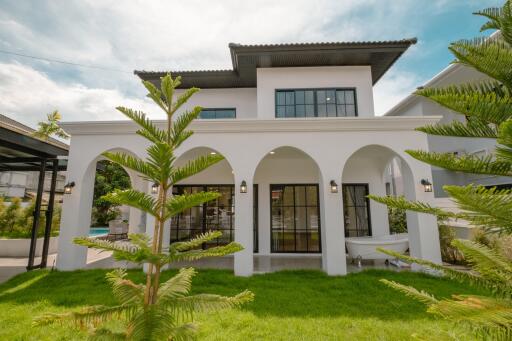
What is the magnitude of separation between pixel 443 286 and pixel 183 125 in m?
6.54

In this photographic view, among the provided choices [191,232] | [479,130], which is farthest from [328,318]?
[191,232]

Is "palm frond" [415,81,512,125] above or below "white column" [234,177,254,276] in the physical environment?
above

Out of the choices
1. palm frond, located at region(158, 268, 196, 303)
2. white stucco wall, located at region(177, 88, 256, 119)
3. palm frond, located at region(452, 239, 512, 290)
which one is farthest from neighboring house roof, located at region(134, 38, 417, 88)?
palm frond, located at region(452, 239, 512, 290)

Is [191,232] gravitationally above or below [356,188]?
below

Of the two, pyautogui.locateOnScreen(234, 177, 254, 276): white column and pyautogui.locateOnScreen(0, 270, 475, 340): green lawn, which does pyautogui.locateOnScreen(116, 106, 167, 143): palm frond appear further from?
pyautogui.locateOnScreen(234, 177, 254, 276): white column

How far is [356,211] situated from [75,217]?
925cm

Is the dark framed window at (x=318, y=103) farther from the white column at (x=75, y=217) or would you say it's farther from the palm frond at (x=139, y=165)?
the palm frond at (x=139, y=165)

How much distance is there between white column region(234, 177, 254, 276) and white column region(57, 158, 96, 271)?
4.36m

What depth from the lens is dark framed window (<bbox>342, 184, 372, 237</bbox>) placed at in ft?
28.4

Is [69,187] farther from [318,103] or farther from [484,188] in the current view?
[318,103]

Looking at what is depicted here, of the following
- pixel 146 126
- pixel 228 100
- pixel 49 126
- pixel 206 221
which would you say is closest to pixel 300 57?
pixel 228 100

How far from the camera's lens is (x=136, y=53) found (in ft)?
25.1

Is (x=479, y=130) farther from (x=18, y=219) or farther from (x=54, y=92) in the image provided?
(x=18, y=219)

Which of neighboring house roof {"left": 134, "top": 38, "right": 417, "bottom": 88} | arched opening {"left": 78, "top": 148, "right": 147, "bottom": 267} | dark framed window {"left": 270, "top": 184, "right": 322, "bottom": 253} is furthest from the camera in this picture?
arched opening {"left": 78, "top": 148, "right": 147, "bottom": 267}
